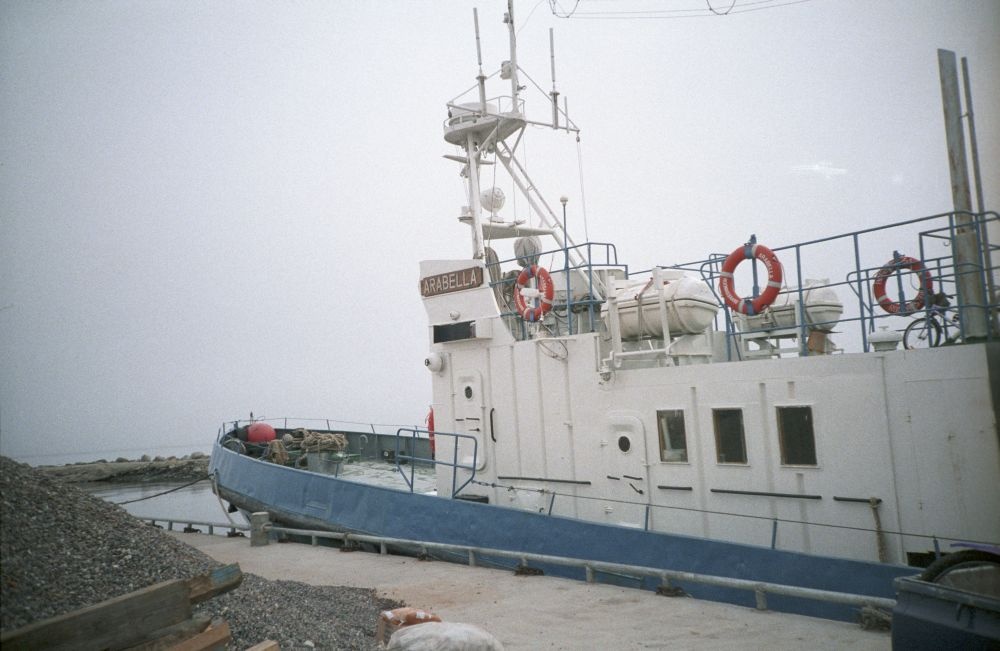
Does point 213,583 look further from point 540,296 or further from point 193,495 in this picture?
point 193,495

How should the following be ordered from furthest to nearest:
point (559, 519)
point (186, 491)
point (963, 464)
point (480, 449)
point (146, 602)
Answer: point (186, 491)
point (480, 449)
point (559, 519)
point (963, 464)
point (146, 602)

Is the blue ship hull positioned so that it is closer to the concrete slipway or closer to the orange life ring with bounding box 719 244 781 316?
the concrete slipway

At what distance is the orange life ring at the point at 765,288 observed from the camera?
302 inches

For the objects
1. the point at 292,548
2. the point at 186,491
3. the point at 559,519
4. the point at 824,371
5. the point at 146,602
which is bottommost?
the point at 186,491

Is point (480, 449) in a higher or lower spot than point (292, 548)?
higher

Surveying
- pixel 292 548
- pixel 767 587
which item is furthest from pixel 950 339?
pixel 292 548

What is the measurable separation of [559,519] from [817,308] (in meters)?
4.45

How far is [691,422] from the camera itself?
7973 mm

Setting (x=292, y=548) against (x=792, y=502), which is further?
(x=292, y=548)

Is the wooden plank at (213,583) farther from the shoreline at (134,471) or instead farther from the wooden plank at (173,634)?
the shoreline at (134,471)

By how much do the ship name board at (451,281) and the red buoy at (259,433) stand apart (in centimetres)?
748

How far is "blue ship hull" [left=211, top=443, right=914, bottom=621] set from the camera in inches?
249

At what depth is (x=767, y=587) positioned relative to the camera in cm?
607

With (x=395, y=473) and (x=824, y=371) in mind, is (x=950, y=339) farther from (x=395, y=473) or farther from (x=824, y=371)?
(x=395, y=473)
